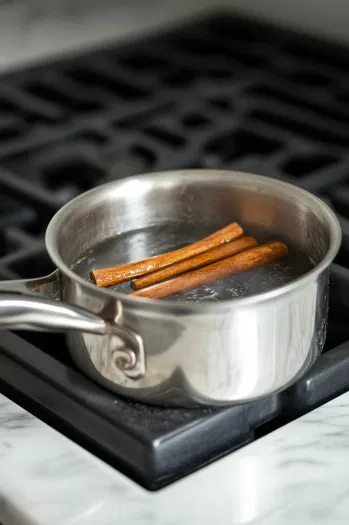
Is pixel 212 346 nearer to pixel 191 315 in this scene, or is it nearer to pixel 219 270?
pixel 191 315

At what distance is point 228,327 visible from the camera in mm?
665

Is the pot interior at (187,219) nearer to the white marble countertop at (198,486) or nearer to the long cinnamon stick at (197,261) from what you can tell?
the long cinnamon stick at (197,261)

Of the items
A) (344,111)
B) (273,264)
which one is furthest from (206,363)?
(344,111)

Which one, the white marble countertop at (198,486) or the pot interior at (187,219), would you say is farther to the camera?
the pot interior at (187,219)

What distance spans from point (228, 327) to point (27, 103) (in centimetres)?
65

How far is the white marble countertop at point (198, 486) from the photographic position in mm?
634

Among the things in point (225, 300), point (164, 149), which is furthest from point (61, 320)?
point (164, 149)

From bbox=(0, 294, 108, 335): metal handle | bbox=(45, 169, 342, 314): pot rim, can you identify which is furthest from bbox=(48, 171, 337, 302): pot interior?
bbox=(0, 294, 108, 335): metal handle

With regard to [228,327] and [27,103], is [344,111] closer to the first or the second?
[27,103]

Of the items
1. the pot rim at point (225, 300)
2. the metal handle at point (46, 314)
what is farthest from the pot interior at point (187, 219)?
the metal handle at point (46, 314)

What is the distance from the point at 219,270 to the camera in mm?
789

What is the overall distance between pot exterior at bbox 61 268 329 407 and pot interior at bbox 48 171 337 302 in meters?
0.08

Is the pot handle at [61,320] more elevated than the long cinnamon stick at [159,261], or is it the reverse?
the pot handle at [61,320]

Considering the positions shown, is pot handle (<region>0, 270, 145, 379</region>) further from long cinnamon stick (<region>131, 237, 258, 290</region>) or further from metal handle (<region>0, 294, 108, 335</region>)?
long cinnamon stick (<region>131, 237, 258, 290</region>)
